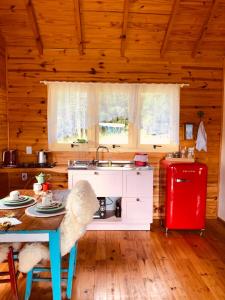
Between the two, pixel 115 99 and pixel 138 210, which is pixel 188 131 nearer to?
pixel 115 99

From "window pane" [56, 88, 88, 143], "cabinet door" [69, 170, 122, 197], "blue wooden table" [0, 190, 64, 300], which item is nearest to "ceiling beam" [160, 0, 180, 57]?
"window pane" [56, 88, 88, 143]

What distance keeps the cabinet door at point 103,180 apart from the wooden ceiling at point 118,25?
1756 millimetres

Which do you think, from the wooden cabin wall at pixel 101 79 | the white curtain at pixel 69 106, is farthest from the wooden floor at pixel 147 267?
the white curtain at pixel 69 106

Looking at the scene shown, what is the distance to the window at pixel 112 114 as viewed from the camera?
13.3 feet

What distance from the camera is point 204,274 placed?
264 cm

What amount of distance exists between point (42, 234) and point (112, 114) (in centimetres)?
263

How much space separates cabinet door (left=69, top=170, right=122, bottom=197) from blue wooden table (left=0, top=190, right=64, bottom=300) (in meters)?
1.78

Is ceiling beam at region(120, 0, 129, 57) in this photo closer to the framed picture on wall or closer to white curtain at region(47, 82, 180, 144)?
white curtain at region(47, 82, 180, 144)

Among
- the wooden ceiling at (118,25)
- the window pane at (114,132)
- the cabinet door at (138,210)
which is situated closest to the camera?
the wooden ceiling at (118,25)

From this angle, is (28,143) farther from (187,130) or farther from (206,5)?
(206,5)

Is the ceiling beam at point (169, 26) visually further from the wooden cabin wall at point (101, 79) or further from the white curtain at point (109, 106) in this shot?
the white curtain at point (109, 106)

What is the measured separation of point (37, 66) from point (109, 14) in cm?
128

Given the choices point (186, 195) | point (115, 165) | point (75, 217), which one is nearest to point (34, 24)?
point (115, 165)

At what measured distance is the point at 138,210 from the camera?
3701 mm
